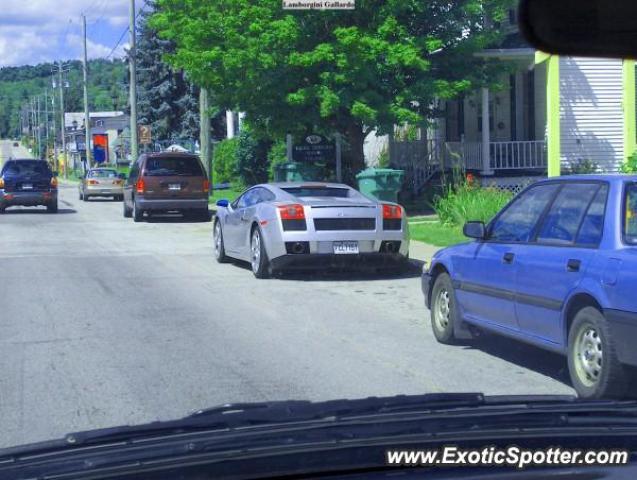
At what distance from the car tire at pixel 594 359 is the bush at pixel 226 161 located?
34.2 meters

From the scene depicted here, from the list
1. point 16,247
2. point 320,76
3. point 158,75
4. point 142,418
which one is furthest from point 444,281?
point 158,75

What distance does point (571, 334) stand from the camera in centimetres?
767

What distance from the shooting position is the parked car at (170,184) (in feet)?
93.1

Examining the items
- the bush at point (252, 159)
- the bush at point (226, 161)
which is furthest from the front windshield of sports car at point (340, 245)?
the bush at point (226, 161)

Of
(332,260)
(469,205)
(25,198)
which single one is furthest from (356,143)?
(332,260)

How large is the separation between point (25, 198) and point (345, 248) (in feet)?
67.2

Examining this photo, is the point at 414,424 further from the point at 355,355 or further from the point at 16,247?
the point at 16,247

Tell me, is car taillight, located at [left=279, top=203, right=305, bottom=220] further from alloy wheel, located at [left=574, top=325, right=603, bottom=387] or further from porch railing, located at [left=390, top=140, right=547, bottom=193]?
porch railing, located at [left=390, top=140, right=547, bottom=193]

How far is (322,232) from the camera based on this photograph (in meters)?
14.5

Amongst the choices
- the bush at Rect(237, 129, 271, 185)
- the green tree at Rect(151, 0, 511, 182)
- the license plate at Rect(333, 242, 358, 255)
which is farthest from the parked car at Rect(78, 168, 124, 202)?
the license plate at Rect(333, 242, 358, 255)

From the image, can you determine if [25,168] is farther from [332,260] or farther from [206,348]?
[206,348]

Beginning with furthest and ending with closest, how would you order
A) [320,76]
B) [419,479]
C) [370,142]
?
1. [370,142]
2. [320,76]
3. [419,479]

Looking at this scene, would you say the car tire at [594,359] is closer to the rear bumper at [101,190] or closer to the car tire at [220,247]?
the car tire at [220,247]

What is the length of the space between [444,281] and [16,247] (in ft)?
43.7
